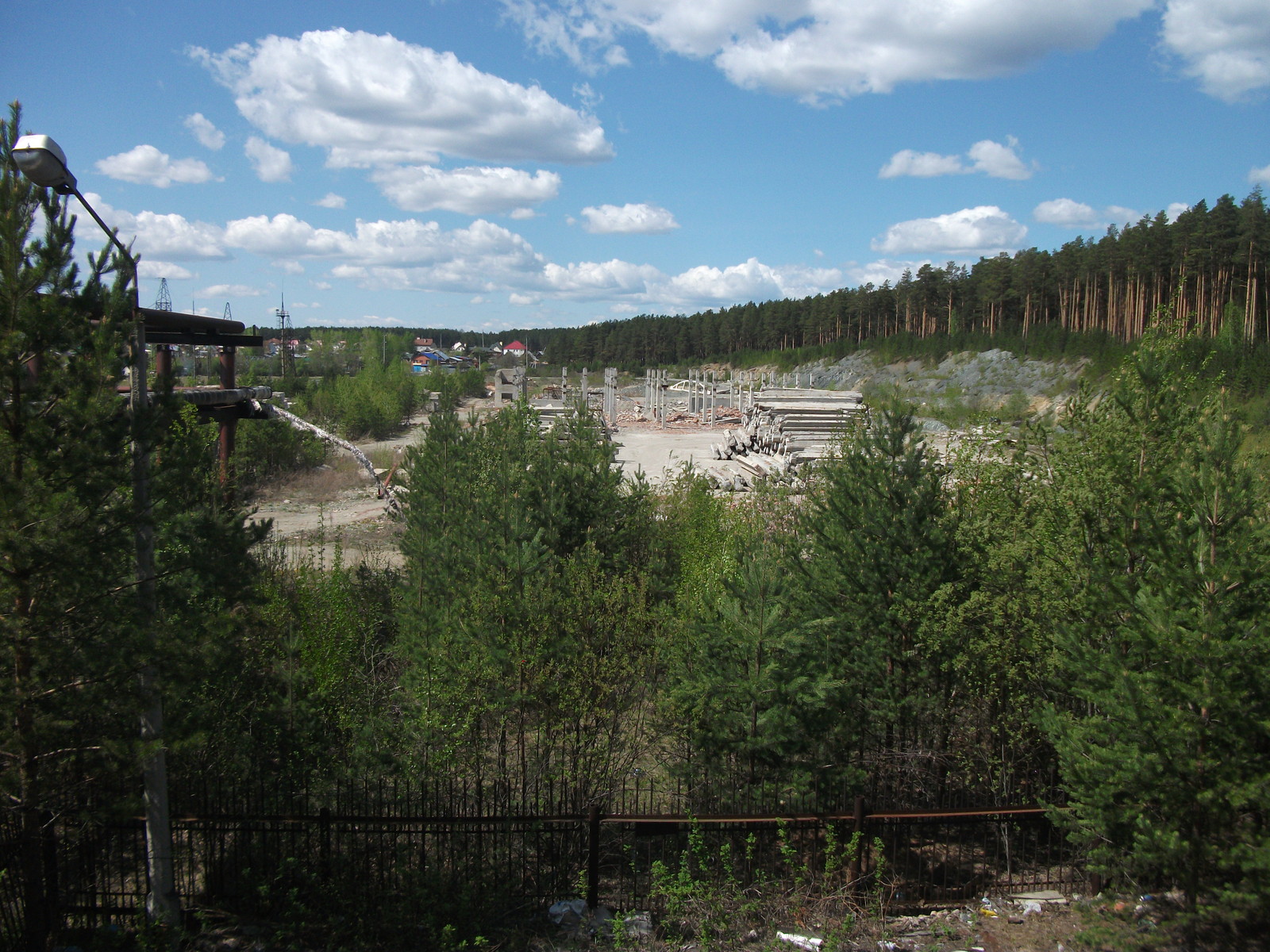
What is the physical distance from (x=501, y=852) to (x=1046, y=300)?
215 ft

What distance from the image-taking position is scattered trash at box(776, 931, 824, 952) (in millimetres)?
8062

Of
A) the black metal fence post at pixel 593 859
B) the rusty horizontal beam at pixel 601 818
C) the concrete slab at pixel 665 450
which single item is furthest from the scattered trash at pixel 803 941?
the concrete slab at pixel 665 450

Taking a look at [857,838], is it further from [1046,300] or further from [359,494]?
[1046,300]

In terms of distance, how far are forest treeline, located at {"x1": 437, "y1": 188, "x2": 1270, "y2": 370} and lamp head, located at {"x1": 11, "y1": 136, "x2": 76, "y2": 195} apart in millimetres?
10317

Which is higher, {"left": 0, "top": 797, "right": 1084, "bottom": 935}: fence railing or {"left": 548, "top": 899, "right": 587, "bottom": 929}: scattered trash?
{"left": 0, "top": 797, "right": 1084, "bottom": 935}: fence railing

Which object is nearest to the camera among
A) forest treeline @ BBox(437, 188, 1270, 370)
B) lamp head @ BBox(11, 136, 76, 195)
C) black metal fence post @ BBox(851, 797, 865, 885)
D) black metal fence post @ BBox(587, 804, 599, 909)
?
lamp head @ BBox(11, 136, 76, 195)

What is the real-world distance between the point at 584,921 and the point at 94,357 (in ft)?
21.7

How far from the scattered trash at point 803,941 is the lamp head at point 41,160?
27.4 ft

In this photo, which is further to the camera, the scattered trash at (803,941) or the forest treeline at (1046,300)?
the forest treeline at (1046,300)

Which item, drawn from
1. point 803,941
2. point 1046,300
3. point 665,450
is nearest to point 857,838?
point 803,941

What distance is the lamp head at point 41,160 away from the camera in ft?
18.7

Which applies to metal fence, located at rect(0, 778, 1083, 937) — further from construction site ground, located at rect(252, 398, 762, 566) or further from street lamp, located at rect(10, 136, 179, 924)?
construction site ground, located at rect(252, 398, 762, 566)

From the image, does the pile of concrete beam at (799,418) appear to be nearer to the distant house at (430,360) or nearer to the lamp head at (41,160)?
the lamp head at (41,160)

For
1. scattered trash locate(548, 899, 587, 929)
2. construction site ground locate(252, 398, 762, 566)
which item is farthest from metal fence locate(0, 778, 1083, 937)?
construction site ground locate(252, 398, 762, 566)
